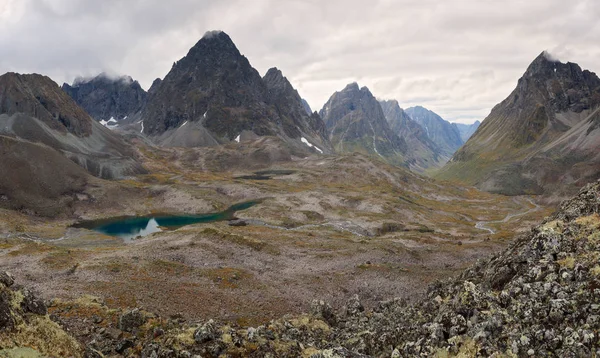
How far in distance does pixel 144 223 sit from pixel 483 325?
124085 mm

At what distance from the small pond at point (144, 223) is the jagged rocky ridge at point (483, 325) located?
87470 mm

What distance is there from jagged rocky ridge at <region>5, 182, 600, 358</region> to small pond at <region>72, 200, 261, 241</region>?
87.5 metres

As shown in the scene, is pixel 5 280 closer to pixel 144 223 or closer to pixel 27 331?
pixel 27 331

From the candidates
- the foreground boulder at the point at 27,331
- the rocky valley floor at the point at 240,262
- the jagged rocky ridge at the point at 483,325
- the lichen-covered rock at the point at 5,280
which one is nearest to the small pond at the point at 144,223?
the rocky valley floor at the point at 240,262

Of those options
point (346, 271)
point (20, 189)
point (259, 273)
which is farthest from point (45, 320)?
point (20, 189)

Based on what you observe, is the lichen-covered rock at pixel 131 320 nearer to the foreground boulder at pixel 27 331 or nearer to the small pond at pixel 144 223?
the foreground boulder at pixel 27 331

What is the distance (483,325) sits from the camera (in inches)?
841

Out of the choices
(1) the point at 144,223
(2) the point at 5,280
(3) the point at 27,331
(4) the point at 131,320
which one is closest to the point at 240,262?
(4) the point at 131,320

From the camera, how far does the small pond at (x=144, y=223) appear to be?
373 ft

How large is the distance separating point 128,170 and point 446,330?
19843 cm

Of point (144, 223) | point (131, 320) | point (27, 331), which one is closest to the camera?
point (27, 331)

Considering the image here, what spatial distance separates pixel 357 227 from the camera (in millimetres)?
111312

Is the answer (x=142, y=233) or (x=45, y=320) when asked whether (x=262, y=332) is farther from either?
(x=142, y=233)

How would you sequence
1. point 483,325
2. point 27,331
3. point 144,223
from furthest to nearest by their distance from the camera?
point 144,223 → point 483,325 → point 27,331
